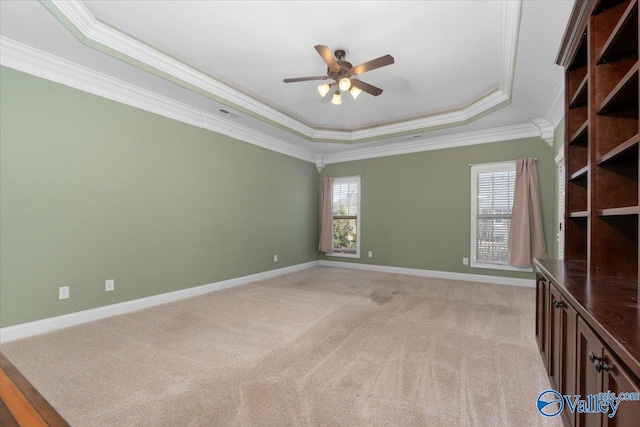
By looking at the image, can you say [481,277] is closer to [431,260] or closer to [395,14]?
[431,260]

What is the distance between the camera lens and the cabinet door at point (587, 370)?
99 centimetres

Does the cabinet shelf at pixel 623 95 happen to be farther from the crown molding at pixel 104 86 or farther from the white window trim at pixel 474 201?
the crown molding at pixel 104 86

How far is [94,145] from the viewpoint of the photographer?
10.4 feet

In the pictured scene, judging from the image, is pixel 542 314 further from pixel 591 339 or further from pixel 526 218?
pixel 526 218

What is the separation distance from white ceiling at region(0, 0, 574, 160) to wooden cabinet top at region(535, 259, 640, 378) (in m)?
1.91

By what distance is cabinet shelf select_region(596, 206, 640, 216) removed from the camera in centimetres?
132

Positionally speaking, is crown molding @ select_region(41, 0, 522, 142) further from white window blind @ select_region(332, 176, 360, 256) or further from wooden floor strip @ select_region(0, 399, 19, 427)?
wooden floor strip @ select_region(0, 399, 19, 427)

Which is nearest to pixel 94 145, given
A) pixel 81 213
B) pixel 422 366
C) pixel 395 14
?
pixel 81 213

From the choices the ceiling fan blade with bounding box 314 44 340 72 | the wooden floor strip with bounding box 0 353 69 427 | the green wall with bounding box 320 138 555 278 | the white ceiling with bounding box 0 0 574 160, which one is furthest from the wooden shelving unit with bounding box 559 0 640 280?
the green wall with bounding box 320 138 555 278

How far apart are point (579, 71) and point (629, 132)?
872 mm

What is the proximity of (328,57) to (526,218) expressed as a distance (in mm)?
4015

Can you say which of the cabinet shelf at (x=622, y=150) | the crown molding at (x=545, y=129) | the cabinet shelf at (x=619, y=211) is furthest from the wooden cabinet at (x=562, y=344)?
the crown molding at (x=545, y=129)

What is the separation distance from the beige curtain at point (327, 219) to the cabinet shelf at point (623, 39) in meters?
5.20

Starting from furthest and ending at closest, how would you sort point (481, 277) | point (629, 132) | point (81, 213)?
point (481, 277), point (81, 213), point (629, 132)
